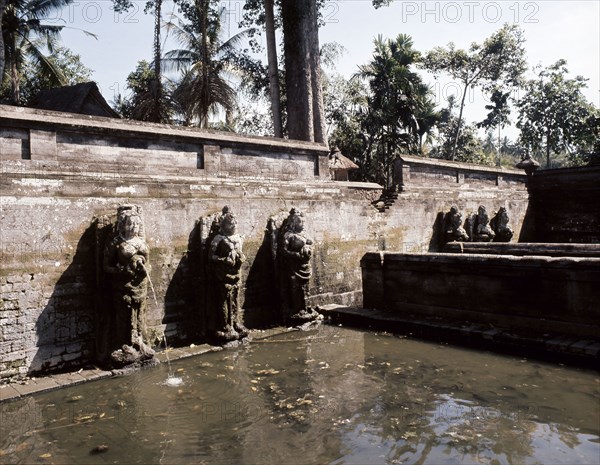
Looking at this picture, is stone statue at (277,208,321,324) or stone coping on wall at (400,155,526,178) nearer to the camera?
stone statue at (277,208,321,324)

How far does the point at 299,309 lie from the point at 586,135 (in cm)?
2437

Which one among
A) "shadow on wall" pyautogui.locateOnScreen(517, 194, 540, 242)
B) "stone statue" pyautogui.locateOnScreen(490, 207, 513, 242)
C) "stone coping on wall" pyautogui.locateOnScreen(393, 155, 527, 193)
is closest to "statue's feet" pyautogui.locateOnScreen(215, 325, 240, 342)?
"stone coping on wall" pyautogui.locateOnScreen(393, 155, 527, 193)

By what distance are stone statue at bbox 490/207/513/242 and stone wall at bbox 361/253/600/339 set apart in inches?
292

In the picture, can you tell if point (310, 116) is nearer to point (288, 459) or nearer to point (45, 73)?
point (288, 459)

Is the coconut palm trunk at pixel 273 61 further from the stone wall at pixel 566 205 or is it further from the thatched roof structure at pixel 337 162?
the stone wall at pixel 566 205

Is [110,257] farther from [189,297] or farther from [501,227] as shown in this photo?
[501,227]

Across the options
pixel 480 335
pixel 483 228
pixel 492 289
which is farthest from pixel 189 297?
pixel 483 228

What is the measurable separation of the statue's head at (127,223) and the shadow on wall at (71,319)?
46 centimetres

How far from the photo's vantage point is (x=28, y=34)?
21234 mm

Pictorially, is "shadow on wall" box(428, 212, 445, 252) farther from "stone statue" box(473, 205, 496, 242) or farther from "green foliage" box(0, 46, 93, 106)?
"green foliage" box(0, 46, 93, 106)

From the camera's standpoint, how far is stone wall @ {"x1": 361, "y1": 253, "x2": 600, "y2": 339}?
264 inches

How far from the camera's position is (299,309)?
8.75 meters

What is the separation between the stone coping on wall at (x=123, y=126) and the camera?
22.6ft

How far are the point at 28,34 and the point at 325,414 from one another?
23279 mm
